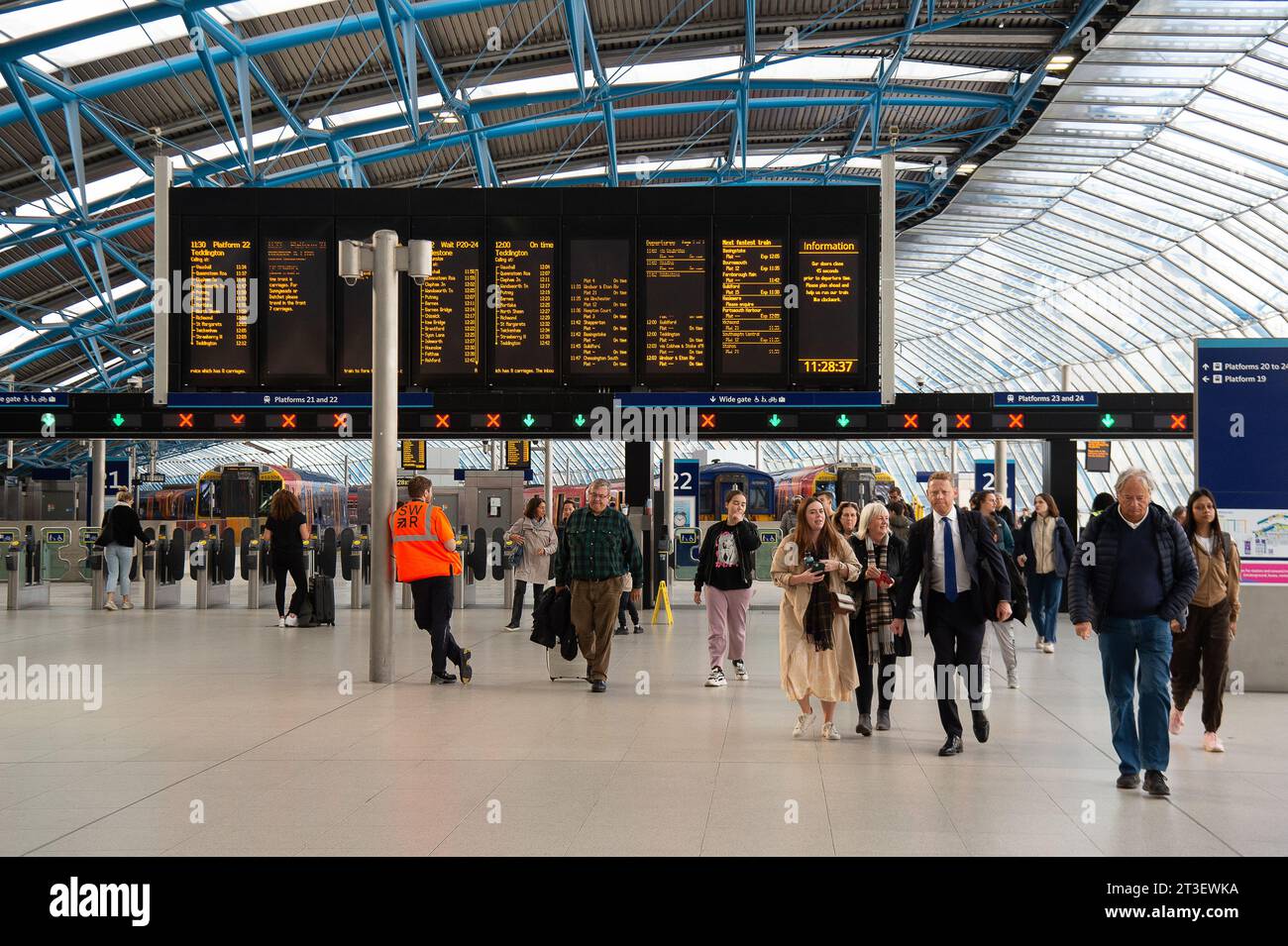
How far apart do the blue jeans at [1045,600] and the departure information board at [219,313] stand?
9205 mm

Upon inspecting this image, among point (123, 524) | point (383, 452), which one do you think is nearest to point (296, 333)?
point (383, 452)

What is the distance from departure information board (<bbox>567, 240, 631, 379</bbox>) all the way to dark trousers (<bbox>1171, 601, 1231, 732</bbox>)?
7.09 m

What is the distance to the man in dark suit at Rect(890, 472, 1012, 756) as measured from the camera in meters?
7.61

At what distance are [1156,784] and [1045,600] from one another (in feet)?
23.9

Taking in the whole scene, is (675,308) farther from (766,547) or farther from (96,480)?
(96,480)

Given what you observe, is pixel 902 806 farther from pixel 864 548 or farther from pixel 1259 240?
pixel 1259 240

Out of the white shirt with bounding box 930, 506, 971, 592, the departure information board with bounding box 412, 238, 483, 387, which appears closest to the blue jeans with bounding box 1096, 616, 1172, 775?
the white shirt with bounding box 930, 506, 971, 592

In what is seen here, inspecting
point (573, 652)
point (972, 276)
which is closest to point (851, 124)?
point (972, 276)

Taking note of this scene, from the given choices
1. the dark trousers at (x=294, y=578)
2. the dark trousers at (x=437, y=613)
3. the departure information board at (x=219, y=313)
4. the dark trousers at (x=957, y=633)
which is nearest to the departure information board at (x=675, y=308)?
the dark trousers at (x=437, y=613)

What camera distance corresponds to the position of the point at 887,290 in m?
13.2

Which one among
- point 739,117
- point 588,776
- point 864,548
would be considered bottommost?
point 588,776

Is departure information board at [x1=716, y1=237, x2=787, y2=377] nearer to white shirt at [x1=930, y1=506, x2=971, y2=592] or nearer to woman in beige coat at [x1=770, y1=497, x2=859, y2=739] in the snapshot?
woman in beige coat at [x1=770, y1=497, x2=859, y2=739]

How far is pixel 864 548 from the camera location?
27.8 feet
